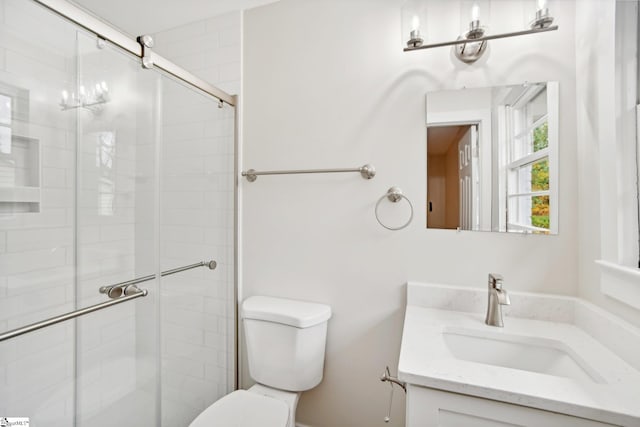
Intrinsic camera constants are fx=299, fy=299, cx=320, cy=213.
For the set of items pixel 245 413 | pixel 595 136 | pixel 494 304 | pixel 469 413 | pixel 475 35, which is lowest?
pixel 245 413

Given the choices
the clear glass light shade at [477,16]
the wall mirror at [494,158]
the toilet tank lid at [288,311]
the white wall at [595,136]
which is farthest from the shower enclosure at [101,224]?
the white wall at [595,136]

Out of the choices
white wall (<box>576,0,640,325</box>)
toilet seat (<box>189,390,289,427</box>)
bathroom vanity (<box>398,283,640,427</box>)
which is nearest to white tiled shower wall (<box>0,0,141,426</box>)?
toilet seat (<box>189,390,289,427</box>)

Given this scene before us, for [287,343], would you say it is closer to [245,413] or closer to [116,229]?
[245,413]

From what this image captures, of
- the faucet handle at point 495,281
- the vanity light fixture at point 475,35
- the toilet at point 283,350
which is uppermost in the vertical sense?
the vanity light fixture at point 475,35

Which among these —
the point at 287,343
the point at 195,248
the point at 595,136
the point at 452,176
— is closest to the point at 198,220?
the point at 195,248

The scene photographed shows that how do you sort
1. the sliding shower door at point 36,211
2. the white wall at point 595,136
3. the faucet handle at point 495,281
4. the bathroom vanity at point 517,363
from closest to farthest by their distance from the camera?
the bathroom vanity at point 517,363
the sliding shower door at point 36,211
the white wall at point 595,136
the faucet handle at point 495,281

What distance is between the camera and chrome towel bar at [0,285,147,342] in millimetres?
812

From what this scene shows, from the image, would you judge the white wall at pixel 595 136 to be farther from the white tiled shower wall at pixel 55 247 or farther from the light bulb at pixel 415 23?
the white tiled shower wall at pixel 55 247

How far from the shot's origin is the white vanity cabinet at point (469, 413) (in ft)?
2.29

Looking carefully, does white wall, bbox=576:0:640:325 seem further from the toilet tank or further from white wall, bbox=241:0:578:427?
the toilet tank

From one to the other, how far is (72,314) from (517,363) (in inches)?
57.5

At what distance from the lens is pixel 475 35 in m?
1.12

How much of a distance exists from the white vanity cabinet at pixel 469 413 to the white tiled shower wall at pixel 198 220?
1014 millimetres

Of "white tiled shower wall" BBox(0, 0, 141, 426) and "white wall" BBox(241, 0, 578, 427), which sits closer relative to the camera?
"white tiled shower wall" BBox(0, 0, 141, 426)
